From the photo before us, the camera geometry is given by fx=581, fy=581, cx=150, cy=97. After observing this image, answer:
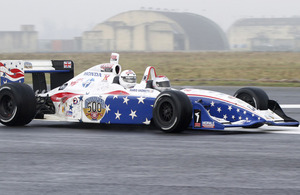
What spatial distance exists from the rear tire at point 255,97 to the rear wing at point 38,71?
3968mm

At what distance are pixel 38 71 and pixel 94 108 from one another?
7.59 feet

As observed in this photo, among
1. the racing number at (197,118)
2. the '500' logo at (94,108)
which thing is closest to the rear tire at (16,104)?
the '500' logo at (94,108)

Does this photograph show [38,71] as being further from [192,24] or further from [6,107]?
[192,24]

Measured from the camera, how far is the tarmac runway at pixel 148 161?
5586 millimetres

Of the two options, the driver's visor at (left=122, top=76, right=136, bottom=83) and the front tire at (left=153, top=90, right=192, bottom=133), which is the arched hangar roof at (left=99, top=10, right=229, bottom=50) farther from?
the front tire at (left=153, top=90, right=192, bottom=133)

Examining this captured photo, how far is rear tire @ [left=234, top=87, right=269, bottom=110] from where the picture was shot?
35.3 feet

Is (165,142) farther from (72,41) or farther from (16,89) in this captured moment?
(72,41)

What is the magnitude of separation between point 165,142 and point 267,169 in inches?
100

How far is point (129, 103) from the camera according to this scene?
10219 millimetres

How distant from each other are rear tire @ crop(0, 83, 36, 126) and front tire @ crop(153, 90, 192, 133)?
254 cm

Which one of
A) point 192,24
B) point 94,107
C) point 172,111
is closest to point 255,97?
point 172,111

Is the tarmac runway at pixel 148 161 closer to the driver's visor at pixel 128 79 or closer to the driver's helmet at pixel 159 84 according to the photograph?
the driver's helmet at pixel 159 84

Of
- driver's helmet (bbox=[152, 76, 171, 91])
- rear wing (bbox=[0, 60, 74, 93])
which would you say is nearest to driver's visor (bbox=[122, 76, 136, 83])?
driver's helmet (bbox=[152, 76, 171, 91])

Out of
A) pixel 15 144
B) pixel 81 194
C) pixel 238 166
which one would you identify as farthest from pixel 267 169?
pixel 15 144
